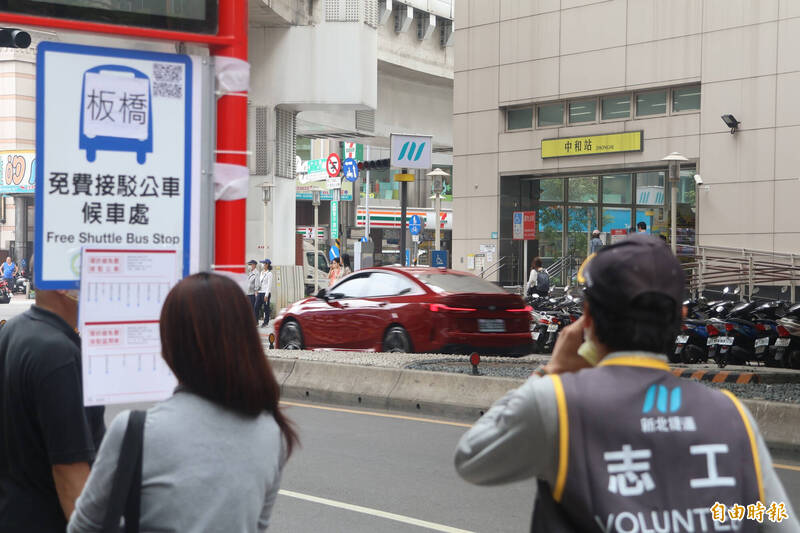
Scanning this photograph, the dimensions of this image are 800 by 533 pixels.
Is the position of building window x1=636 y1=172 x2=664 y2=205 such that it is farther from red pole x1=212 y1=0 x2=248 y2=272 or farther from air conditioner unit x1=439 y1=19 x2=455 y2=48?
red pole x1=212 y1=0 x2=248 y2=272

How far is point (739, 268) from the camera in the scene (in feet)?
88.7

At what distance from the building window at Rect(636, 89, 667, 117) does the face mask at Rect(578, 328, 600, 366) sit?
28.6 m

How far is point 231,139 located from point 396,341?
12834 mm

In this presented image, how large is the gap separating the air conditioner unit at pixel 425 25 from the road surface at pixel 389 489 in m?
26.4

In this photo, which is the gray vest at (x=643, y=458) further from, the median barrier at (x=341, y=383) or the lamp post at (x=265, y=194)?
the lamp post at (x=265, y=194)

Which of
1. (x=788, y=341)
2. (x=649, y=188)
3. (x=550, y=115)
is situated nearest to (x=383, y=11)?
(x=550, y=115)

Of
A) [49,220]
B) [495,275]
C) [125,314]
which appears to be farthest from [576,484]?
[495,275]

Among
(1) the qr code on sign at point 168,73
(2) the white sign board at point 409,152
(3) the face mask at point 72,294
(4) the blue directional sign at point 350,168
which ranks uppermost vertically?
(4) the blue directional sign at point 350,168

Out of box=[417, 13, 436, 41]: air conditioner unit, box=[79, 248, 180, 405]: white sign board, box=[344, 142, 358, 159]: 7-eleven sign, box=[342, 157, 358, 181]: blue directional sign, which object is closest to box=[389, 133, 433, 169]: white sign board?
box=[417, 13, 436, 41]: air conditioner unit

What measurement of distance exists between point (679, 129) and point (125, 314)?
1090 inches

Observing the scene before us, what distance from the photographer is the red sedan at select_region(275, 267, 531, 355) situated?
1540 cm

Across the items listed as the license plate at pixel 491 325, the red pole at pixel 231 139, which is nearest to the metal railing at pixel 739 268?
the license plate at pixel 491 325

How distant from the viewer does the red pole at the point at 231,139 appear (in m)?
3.20

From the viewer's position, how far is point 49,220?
3023 millimetres
